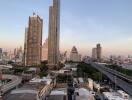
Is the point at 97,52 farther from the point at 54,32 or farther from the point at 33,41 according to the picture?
the point at 33,41

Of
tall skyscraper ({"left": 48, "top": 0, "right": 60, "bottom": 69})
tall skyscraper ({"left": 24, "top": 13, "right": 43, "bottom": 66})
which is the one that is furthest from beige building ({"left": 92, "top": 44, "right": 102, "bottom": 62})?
tall skyscraper ({"left": 24, "top": 13, "right": 43, "bottom": 66})

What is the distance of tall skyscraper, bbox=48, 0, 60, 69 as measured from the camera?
71200 millimetres

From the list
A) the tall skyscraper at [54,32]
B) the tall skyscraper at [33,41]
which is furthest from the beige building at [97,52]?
the tall skyscraper at [33,41]

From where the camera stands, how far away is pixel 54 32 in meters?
71.2

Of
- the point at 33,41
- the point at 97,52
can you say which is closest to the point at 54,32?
the point at 33,41

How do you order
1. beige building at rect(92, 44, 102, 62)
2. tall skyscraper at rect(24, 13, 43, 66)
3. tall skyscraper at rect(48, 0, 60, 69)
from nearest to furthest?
tall skyscraper at rect(24, 13, 43, 66) < tall skyscraper at rect(48, 0, 60, 69) < beige building at rect(92, 44, 102, 62)

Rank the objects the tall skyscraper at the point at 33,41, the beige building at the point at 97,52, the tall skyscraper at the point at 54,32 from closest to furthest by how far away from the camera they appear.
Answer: the tall skyscraper at the point at 33,41 → the tall skyscraper at the point at 54,32 → the beige building at the point at 97,52

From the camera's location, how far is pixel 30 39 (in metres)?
69.6

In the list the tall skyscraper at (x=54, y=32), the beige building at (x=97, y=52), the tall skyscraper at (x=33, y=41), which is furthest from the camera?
the beige building at (x=97, y=52)

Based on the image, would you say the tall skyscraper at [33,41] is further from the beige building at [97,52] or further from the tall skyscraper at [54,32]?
the beige building at [97,52]

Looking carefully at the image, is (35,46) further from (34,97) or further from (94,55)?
(94,55)

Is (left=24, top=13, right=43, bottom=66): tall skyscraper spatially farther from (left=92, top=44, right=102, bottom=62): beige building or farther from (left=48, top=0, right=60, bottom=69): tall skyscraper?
(left=92, top=44, right=102, bottom=62): beige building

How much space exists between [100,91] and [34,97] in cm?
1124

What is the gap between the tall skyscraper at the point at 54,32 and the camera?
7120cm
